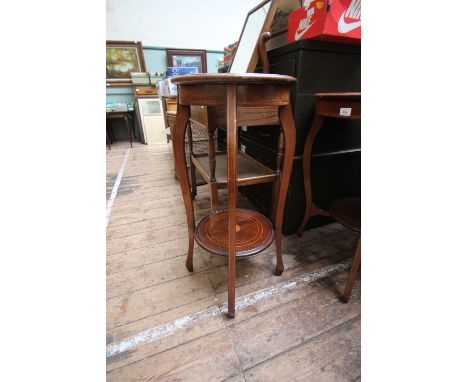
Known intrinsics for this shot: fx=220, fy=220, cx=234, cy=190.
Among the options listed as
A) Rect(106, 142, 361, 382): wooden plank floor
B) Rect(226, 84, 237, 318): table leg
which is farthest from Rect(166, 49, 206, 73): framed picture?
Rect(226, 84, 237, 318): table leg

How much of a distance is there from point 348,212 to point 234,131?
0.85 meters

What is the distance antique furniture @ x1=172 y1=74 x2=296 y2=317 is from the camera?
0.65 metres

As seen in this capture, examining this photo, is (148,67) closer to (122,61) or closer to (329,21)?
(122,61)

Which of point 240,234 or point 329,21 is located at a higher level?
point 329,21

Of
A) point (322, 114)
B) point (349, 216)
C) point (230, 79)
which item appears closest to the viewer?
point (230, 79)

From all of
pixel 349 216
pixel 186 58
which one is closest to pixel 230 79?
pixel 349 216

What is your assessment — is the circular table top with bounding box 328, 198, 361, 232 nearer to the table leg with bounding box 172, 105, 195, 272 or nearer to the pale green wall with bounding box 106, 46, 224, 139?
the table leg with bounding box 172, 105, 195, 272

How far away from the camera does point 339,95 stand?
883 mm

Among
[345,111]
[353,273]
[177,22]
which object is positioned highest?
[177,22]

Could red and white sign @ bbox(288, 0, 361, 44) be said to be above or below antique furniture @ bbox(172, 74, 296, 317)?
above

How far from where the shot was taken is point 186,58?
3.96 metres
